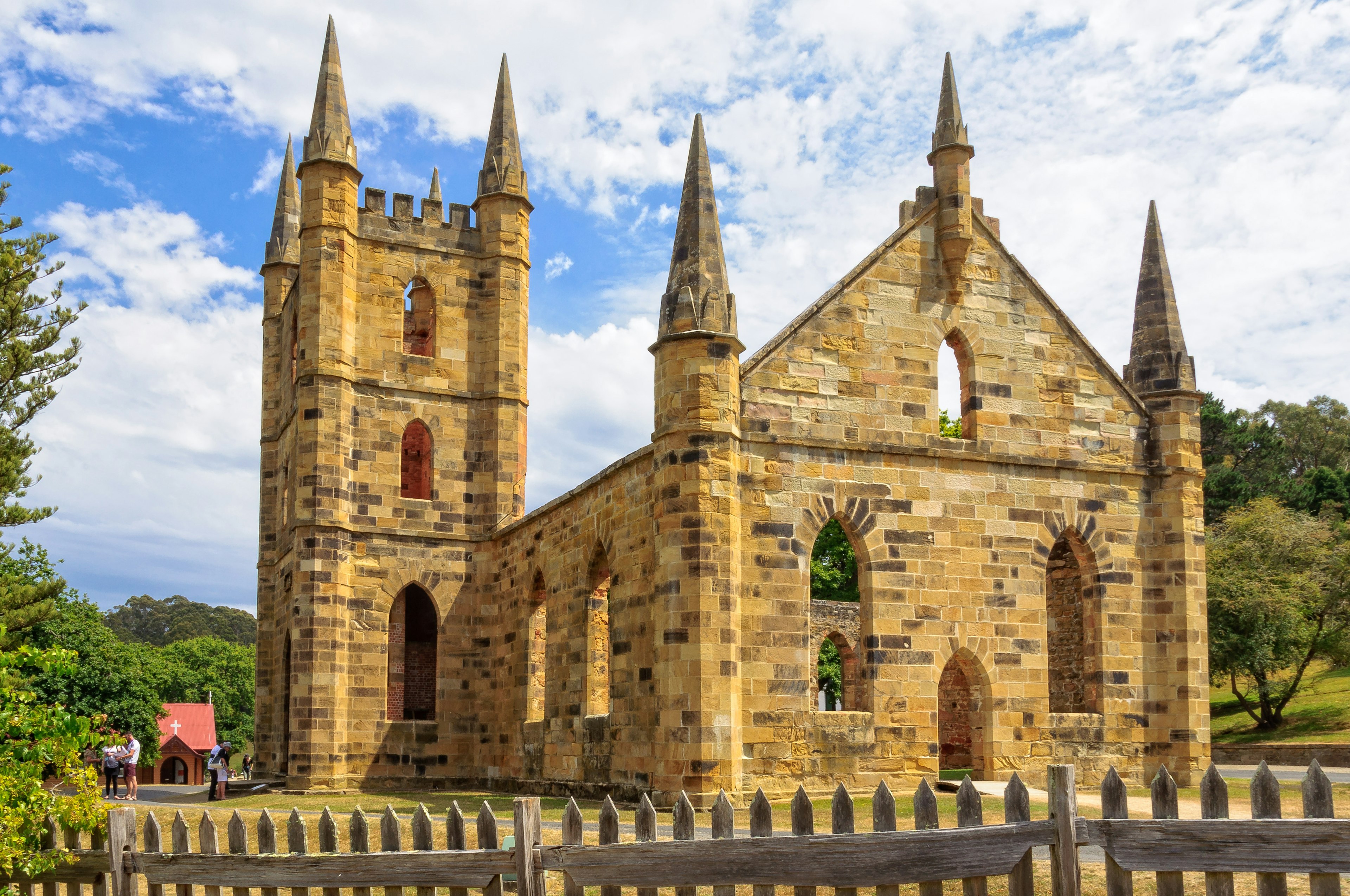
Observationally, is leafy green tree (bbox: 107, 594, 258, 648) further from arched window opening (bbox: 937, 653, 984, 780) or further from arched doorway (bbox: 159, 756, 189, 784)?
arched window opening (bbox: 937, 653, 984, 780)

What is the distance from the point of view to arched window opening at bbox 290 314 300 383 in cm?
3036

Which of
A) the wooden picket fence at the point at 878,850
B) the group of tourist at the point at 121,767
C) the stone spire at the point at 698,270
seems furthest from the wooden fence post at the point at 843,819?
the group of tourist at the point at 121,767

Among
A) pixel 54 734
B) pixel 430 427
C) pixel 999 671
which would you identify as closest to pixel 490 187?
pixel 430 427

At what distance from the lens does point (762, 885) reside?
284 inches

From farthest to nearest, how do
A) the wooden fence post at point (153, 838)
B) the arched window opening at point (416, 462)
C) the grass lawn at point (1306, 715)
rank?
the grass lawn at point (1306, 715)
the arched window opening at point (416, 462)
the wooden fence post at point (153, 838)

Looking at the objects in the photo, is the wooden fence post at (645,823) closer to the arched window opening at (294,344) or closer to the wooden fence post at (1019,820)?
the wooden fence post at (1019,820)

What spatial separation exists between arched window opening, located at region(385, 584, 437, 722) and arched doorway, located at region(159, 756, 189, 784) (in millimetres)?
35021

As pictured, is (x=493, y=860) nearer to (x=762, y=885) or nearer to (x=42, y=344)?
(x=762, y=885)

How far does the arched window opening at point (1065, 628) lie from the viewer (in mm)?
21500

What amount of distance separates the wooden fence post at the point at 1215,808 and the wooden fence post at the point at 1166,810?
152 millimetres

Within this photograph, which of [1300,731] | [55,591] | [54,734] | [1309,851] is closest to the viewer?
[1309,851]

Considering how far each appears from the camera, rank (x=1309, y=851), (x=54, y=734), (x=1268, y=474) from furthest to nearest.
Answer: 1. (x=1268, y=474)
2. (x=54, y=734)
3. (x=1309, y=851)

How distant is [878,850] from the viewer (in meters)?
7.13

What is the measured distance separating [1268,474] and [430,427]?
4537cm
